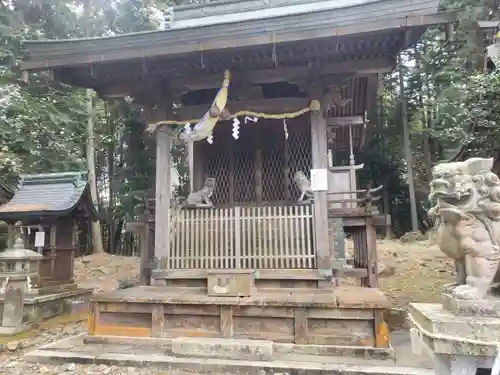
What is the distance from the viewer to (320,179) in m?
6.10

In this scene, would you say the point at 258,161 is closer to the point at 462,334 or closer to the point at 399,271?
the point at 462,334

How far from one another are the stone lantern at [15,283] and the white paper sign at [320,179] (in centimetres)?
646

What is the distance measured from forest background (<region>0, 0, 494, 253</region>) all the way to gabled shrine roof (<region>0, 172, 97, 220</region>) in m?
1.82

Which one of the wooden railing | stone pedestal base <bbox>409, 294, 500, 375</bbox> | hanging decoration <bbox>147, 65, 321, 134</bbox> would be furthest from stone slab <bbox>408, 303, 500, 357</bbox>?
hanging decoration <bbox>147, 65, 321, 134</bbox>

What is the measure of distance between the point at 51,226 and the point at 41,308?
199 centimetres

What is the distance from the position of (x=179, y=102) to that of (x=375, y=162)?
1494cm

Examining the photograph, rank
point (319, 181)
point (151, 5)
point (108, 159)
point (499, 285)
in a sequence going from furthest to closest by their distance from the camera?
1. point (108, 159)
2. point (151, 5)
3. point (319, 181)
4. point (499, 285)

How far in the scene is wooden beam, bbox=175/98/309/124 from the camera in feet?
21.5

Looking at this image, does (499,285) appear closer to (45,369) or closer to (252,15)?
(45,369)

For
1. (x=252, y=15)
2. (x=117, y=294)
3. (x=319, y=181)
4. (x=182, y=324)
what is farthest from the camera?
(x=252, y=15)

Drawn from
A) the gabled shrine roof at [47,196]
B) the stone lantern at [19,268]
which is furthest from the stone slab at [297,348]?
the gabled shrine roof at [47,196]

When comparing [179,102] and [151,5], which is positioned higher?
[151,5]

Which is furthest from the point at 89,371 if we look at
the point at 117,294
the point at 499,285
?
the point at 499,285

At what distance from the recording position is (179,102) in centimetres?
731
